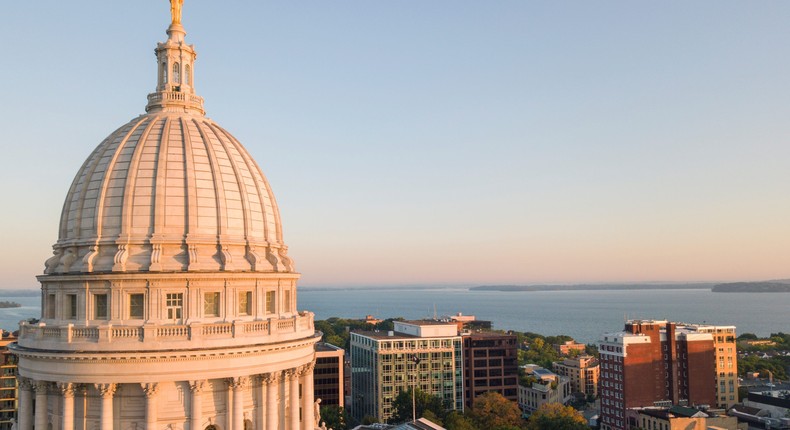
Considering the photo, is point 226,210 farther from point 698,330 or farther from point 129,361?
point 698,330

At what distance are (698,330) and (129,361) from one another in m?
114

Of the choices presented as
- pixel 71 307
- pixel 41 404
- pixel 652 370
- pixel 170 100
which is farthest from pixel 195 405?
pixel 652 370

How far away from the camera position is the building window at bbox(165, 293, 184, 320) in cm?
3697

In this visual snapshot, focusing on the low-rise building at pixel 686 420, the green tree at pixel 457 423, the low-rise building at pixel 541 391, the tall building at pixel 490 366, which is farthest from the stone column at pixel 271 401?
the low-rise building at pixel 541 391

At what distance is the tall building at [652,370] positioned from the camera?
108969mm

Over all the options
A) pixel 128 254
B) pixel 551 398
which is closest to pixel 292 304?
pixel 128 254

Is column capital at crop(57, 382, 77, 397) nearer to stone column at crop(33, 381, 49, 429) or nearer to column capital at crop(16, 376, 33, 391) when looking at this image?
stone column at crop(33, 381, 49, 429)

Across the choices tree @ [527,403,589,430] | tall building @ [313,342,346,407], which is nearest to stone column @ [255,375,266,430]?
tree @ [527,403,589,430]

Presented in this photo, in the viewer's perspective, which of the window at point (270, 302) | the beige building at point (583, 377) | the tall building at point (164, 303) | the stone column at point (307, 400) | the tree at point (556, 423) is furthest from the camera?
the beige building at point (583, 377)

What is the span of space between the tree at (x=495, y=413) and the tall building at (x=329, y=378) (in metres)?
21.9

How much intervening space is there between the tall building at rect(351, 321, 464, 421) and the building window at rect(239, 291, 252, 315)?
74.2m

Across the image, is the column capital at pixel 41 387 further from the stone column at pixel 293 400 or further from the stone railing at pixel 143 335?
the stone column at pixel 293 400

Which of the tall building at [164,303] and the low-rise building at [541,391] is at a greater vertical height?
the tall building at [164,303]

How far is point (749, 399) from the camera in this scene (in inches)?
4488
